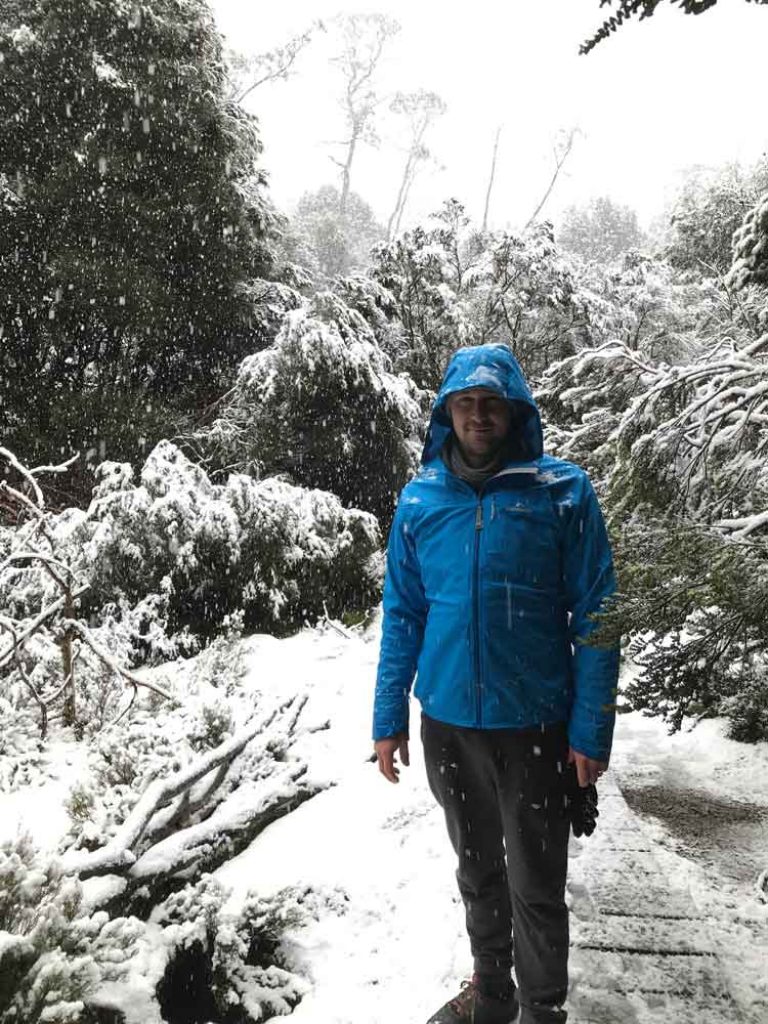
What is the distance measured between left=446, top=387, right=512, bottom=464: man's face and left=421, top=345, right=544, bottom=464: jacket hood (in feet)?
0.09

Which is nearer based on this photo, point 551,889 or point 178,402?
point 551,889

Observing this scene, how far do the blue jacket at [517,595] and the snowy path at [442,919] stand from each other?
101cm

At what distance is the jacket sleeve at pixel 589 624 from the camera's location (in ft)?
5.37

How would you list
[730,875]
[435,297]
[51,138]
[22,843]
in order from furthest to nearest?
[435,297], [51,138], [730,875], [22,843]

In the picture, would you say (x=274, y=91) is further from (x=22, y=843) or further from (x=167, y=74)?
(x=22, y=843)

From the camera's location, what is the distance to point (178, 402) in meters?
10.7

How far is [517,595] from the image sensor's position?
1.70 m

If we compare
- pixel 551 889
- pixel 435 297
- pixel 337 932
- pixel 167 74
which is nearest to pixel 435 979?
pixel 337 932

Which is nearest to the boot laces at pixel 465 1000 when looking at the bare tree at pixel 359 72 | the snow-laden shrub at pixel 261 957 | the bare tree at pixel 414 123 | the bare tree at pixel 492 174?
the snow-laden shrub at pixel 261 957

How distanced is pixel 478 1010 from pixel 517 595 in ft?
3.99

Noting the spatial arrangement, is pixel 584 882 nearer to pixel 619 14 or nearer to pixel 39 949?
pixel 39 949

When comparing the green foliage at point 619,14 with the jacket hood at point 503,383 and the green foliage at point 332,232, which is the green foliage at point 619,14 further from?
the green foliage at point 332,232

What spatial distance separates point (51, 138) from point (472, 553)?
10912 mm

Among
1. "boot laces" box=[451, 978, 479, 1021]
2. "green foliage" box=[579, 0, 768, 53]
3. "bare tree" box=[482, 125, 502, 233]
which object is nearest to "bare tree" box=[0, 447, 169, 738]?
"boot laces" box=[451, 978, 479, 1021]
